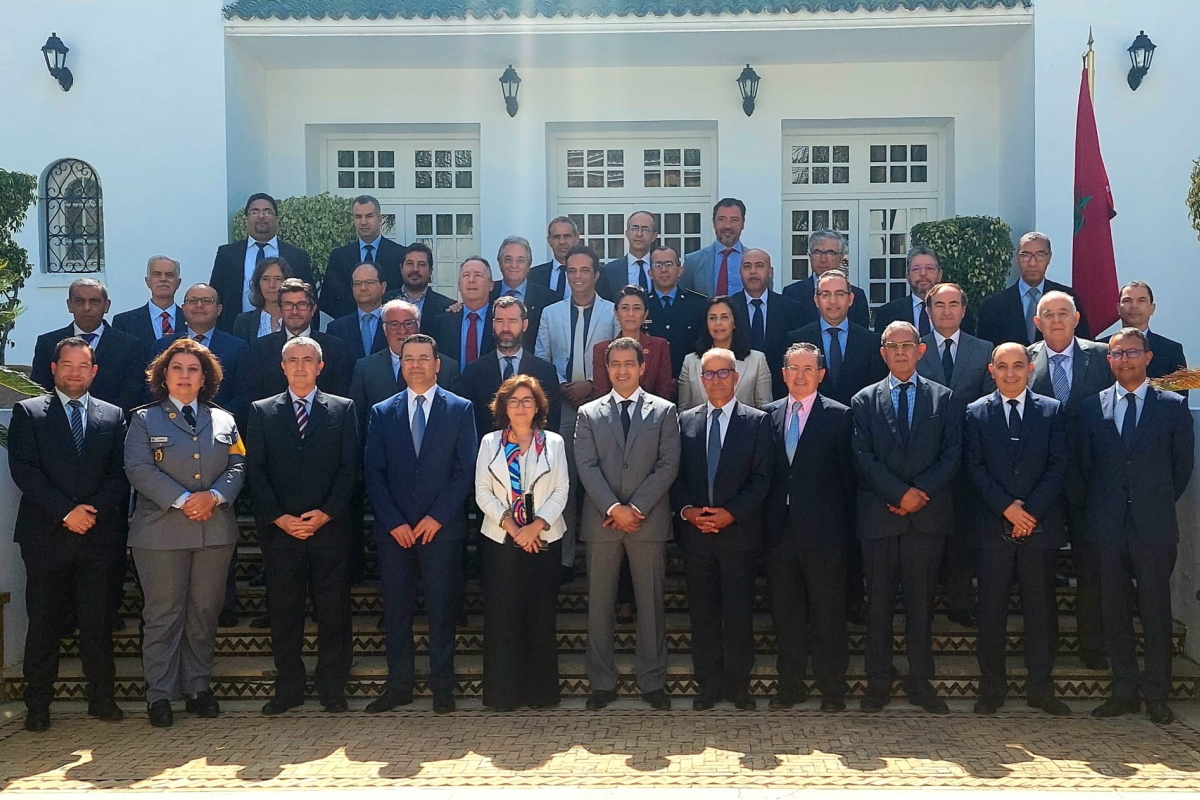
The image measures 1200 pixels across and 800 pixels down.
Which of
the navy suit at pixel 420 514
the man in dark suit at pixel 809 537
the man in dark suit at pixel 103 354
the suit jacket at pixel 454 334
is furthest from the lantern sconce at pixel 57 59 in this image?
the man in dark suit at pixel 809 537

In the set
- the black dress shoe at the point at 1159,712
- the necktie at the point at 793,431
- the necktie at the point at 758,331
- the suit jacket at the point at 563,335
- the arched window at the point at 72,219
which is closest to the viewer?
the black dress shoe at the point at 1159,712

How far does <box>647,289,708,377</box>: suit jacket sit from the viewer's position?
27.1 ft

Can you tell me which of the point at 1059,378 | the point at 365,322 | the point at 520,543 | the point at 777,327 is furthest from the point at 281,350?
the point at 1059,378

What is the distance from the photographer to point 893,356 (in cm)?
666

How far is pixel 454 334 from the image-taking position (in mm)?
8070

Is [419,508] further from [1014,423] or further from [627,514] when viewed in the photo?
[1014,423]

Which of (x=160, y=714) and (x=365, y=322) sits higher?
(x=365, y=322)

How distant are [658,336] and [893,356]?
193 cm

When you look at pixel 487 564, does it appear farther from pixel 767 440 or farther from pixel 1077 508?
pixel 1077 508

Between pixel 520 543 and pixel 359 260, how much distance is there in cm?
374

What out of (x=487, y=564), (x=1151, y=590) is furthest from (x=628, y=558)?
(x=1151, y=590)

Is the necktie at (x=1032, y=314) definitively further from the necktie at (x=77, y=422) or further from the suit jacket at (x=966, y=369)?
the necktie at (x=77, y=422)

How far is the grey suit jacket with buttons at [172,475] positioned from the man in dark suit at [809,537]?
2998 millimetres

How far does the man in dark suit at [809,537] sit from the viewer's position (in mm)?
6605
